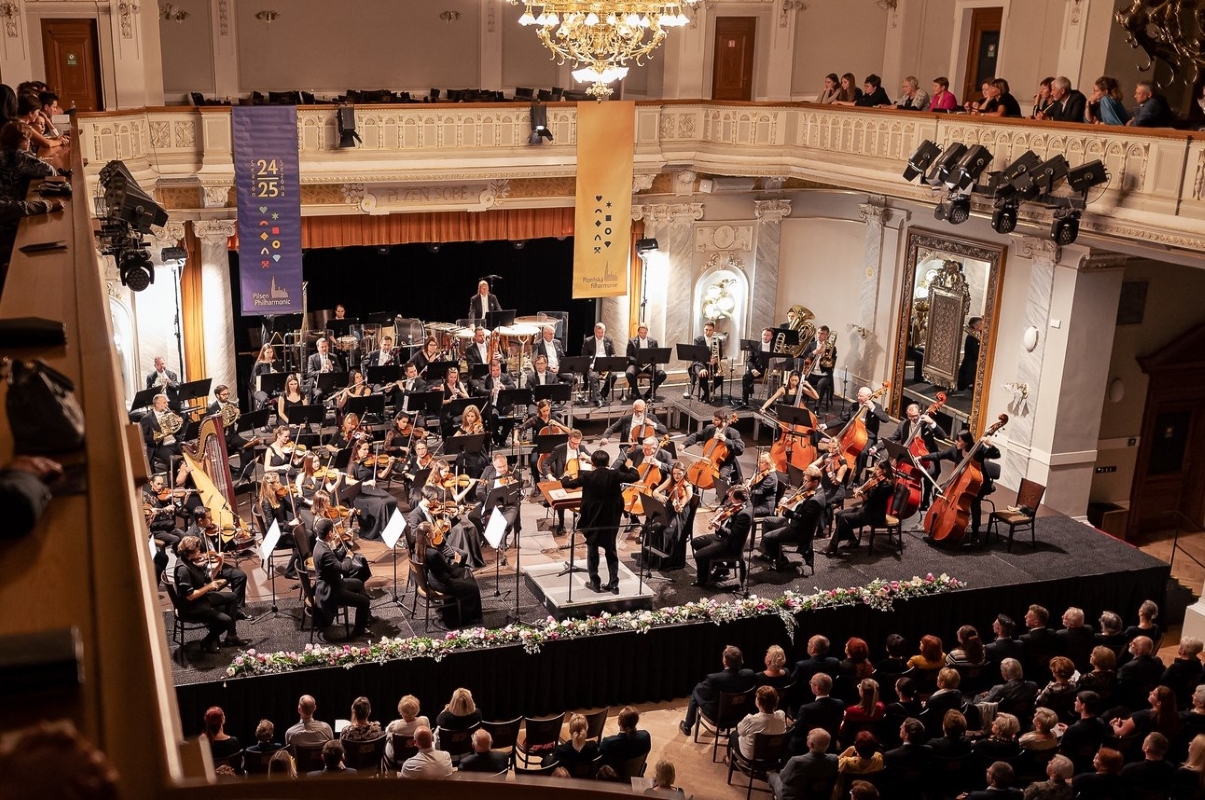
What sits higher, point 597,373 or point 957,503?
point 597,373

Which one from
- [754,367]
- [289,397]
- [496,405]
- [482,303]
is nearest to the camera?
[289,397]

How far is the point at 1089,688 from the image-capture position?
9.51 meters

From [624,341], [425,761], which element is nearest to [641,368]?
[624,341]

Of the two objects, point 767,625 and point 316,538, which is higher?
point 316,538

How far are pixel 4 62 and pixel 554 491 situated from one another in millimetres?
8666

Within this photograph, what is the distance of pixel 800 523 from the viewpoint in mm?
12195

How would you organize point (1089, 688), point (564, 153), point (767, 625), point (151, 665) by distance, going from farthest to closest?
point (564, 153), point (767, 625), point (1089, 688), point (151, 665)

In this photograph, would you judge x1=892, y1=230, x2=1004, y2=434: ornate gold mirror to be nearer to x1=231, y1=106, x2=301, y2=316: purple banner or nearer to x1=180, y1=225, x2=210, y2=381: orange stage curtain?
x1=231, y1=106, x2=301, y2=316: purple banner

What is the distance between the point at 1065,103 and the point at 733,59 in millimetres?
6956

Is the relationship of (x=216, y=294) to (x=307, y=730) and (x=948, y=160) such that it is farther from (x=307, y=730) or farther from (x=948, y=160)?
(x=948, y=160)

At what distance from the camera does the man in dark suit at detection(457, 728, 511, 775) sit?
8125 mm

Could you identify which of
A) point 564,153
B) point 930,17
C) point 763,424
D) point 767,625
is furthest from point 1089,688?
Result: point 930,17

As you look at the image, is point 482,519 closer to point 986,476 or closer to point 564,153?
point 986,476

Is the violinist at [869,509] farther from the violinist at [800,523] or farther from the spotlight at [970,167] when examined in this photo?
the spotlight at [970,167]
